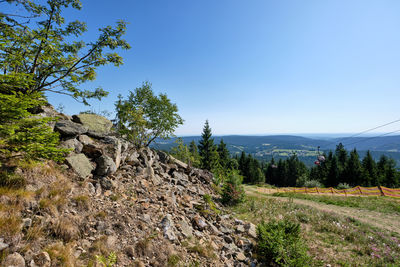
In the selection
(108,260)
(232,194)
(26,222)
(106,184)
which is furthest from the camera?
(232,194)

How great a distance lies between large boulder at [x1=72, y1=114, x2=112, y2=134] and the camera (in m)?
8.61

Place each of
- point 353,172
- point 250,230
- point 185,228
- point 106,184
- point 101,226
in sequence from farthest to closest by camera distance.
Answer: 1. point 353,172
2. point 250,230
3. point 106,184
4. point 185,228
5. point 101,226

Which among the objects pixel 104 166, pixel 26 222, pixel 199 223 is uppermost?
pixel 104 166

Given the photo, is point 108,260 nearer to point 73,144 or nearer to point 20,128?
point 20,128

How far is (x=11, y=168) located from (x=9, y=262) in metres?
2.63

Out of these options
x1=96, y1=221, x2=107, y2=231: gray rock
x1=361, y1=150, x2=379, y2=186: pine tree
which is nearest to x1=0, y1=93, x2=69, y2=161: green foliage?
x1=96, y1=221, x2=107, y2=231: gray rock

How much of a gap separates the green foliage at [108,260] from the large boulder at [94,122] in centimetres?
649

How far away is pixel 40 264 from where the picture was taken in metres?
2.88

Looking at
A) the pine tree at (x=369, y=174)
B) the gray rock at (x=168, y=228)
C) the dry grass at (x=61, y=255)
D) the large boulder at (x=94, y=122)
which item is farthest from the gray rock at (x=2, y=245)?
the pine tree at (x=369, y=174)

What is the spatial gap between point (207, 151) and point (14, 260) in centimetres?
3795


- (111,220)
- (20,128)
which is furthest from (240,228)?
(20,128)

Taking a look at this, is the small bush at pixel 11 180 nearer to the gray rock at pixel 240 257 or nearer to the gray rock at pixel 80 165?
the gray rock at pixel 80 165

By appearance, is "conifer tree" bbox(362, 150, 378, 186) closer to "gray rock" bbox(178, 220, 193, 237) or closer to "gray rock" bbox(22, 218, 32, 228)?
"gray rock" bbox(178, 220, 193, 237)

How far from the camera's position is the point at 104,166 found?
6.19 m
